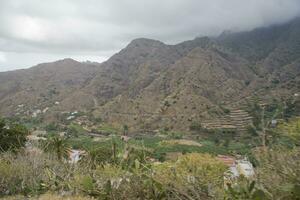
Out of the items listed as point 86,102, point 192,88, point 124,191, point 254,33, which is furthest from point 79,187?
point 254,33

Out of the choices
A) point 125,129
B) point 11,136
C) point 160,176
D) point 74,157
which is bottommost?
point 125,129

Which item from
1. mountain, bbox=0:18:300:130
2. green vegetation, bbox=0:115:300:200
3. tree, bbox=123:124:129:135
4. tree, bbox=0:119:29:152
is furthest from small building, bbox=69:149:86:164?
tree, bbox=123:124:129:135

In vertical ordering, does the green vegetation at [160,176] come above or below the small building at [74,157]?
above

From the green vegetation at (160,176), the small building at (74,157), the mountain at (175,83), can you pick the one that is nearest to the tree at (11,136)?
the small building at (74,157)

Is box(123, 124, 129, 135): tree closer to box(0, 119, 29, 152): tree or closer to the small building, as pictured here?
the small building

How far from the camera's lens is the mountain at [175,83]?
326ft

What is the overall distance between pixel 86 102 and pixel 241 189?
445 feet

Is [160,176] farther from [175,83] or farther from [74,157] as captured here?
[175,83]

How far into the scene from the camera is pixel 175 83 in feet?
371

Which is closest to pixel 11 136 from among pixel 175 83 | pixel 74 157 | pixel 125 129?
pixel 74 157

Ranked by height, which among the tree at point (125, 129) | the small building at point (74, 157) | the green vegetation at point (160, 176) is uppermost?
the green vegetation at point (160, 176)

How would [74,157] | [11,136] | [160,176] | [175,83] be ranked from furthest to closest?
[175,83] → [11,136] → [74,157] → [160,176]

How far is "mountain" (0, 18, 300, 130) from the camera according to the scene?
99.4 m

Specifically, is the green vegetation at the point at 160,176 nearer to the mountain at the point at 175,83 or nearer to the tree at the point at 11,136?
the tree at the point at 11,136
